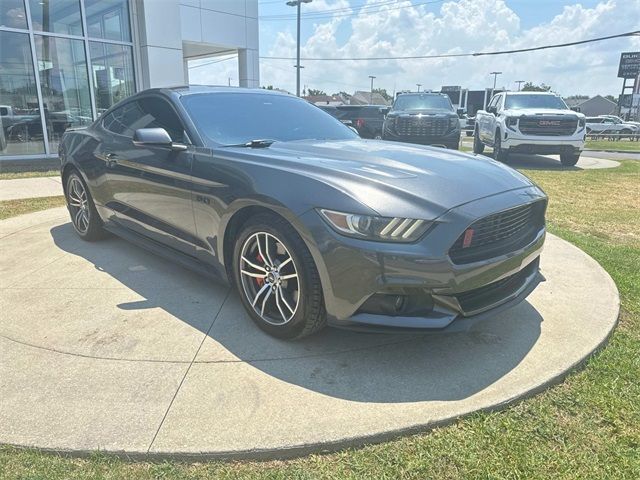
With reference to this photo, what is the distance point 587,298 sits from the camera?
143 inches

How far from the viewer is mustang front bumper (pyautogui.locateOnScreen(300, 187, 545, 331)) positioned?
2.46 m

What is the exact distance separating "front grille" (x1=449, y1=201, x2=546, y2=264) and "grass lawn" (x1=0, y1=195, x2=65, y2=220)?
6.13 m

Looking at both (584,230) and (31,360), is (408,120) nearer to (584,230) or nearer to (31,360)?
(584,230)

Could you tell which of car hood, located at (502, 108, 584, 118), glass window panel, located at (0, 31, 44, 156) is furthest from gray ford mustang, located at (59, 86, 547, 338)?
glass window panel, located at (0, 31, 44, 156)

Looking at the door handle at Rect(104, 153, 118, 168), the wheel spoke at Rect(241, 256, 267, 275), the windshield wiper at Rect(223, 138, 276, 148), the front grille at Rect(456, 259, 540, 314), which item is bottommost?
the front grille at Rect(456, 259, 540, 314)

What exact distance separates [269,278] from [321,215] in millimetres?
608

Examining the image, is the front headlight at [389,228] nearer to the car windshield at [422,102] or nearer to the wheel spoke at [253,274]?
the wheel spoke at [253,274]

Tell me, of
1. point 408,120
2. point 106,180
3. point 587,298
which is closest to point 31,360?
point 106,180

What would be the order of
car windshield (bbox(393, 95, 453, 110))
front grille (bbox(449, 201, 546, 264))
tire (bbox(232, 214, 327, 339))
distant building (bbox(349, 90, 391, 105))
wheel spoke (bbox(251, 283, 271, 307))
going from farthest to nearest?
distant building (bbox(349, 90, 391, 105))
car windshield (bbox(393, 95, 453, 110))
wheel spoke (bbox(251, 283, 271, 307))
tire (bbox(232, 214, 327, 339))
front grille (bbox(449, 201, 546, 264))

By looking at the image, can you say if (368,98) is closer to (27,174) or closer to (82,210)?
(27,174)

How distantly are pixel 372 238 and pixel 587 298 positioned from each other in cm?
211

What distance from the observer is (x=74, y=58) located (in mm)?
12820

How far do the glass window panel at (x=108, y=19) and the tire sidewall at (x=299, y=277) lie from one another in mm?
12297

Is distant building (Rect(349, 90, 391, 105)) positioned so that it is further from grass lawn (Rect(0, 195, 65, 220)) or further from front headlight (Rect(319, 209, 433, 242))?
front headlight (Rect(319, 209, 433, 242))
